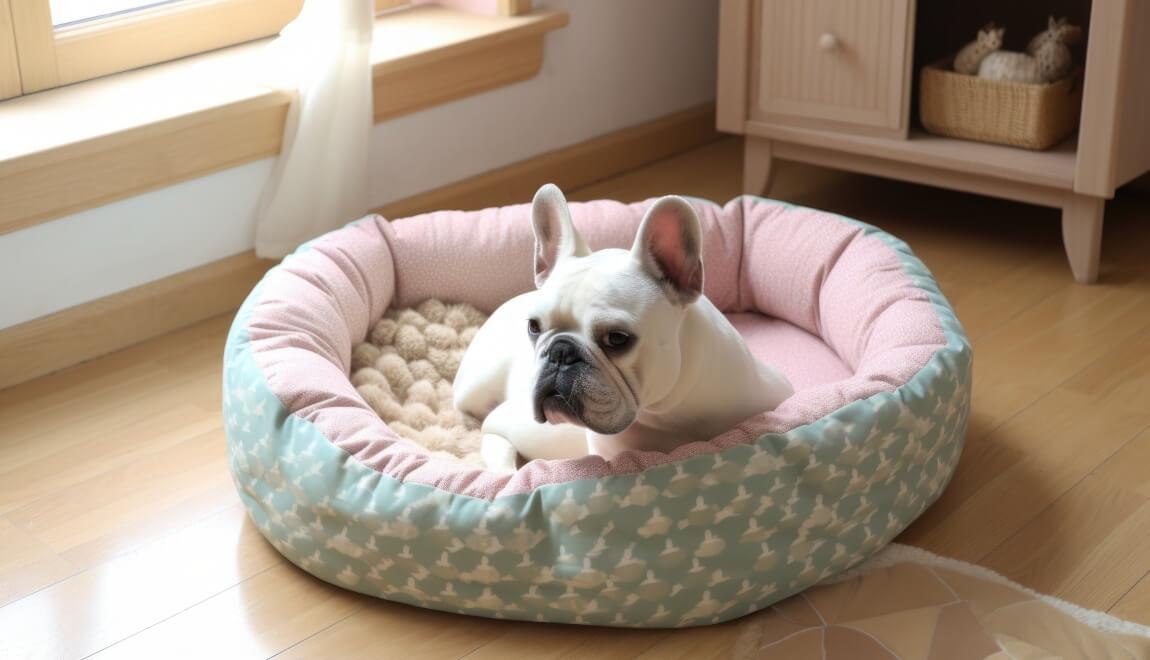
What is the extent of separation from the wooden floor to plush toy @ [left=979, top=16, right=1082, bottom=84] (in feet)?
1.27

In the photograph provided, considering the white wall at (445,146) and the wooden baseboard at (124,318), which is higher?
the white wall at (445,146)

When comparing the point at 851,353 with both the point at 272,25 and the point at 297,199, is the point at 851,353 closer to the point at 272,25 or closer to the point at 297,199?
the point at 297,199

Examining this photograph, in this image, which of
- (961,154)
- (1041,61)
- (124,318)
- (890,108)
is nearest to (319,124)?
(124,318)

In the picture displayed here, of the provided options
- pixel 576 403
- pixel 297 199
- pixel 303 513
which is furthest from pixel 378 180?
pixel 576 403

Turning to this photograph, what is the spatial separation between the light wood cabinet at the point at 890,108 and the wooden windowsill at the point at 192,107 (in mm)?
487

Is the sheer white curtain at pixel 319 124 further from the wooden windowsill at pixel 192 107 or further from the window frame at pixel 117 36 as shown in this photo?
the window frame at pixel 117 36

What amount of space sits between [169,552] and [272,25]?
1.46m

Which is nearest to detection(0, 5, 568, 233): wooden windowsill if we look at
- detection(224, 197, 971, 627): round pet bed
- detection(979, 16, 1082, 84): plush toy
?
detection(224, 197, 971, 627): round pet bed

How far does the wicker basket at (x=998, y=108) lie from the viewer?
8.84ft

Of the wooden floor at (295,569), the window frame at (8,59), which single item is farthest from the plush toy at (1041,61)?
the window frame at (8,59)

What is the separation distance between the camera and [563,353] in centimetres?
156

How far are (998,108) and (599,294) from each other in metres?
1.51

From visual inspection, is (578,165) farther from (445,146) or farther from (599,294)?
(599,294)

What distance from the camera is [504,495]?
1663 millimetres
